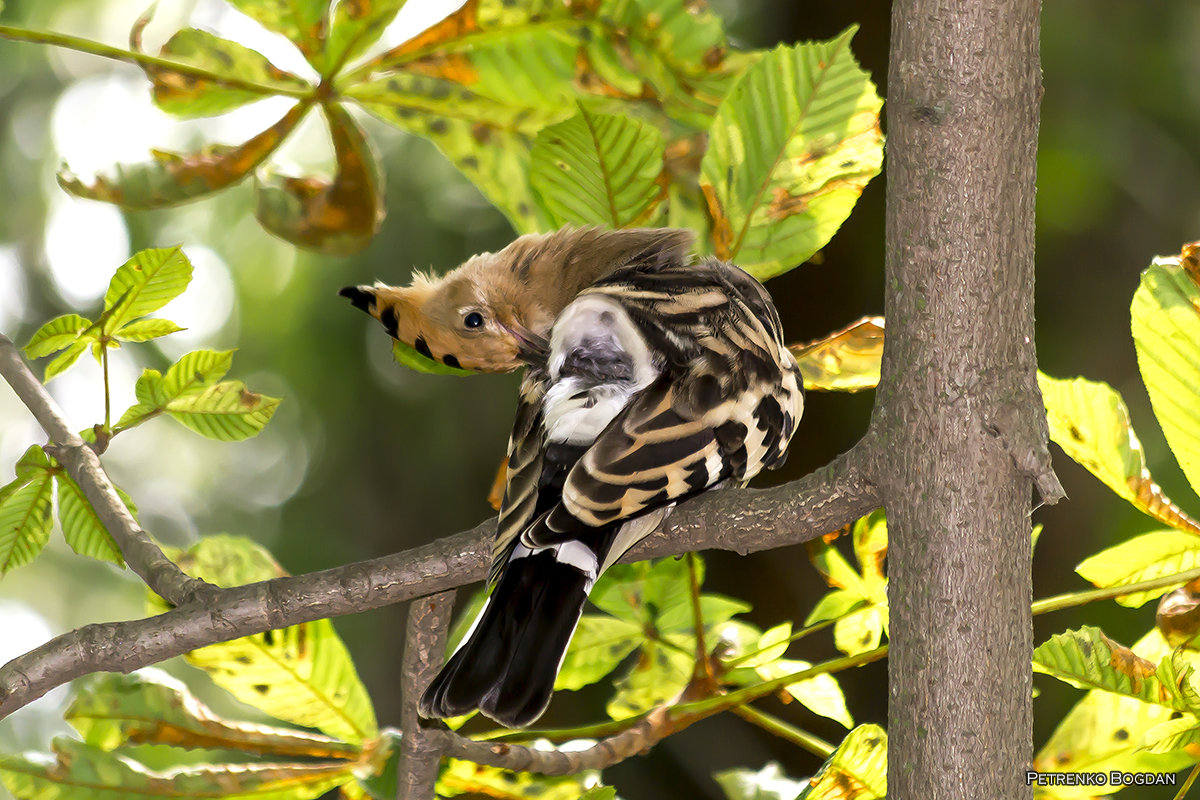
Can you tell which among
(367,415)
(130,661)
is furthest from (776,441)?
(367,415)

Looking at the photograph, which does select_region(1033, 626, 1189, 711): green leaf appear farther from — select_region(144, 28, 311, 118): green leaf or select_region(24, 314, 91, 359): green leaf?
select_region(144, 28, 311, 118): green leaf

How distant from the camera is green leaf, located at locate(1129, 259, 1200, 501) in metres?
1.09

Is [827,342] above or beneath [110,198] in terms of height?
beneath

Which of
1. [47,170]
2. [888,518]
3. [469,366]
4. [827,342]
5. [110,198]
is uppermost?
[47,170]

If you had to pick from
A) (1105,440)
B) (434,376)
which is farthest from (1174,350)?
(434,376)

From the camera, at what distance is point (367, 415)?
3.96 meters

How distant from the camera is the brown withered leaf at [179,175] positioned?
151 cm

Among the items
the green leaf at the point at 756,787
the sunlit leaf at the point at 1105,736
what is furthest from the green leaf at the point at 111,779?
the sunlit leaf at the point at 1105,736

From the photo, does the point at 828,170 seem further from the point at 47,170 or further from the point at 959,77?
the point at 47,170

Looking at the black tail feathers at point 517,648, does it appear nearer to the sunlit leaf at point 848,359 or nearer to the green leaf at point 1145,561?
the sunlit leaf at point 848,359

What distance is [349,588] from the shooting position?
3.82 ft

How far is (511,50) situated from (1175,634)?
1.12 metres

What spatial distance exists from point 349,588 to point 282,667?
1.00ft

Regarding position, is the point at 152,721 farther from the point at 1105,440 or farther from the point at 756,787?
the point at 1105,440
